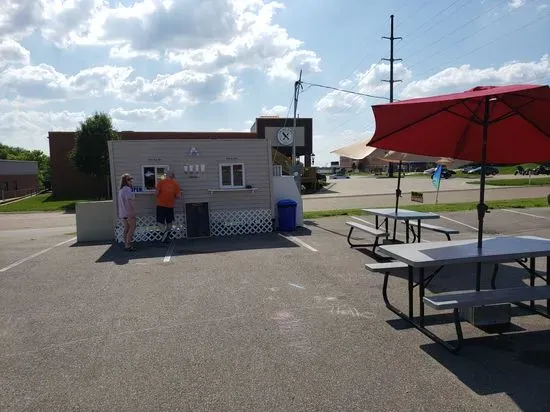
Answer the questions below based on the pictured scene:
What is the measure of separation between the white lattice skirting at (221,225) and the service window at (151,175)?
897 millimetres

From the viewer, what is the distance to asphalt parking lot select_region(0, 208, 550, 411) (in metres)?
→ 3.80

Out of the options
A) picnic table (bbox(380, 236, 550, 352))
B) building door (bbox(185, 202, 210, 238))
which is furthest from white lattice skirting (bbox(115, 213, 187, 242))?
picnic table (bbox(380, 236, 550, 352))

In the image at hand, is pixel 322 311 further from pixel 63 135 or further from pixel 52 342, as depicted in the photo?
pixel 63 135

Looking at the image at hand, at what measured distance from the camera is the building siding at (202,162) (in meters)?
13.2

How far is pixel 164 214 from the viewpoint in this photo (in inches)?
483

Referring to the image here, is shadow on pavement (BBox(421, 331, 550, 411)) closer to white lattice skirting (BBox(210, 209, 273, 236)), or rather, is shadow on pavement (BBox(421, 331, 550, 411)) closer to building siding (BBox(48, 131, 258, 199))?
white lattice skirting (BBox(210, 209, 273, 236))

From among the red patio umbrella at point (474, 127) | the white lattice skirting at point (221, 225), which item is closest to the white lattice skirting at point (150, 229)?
the white lattice skirting at point (221, 225)

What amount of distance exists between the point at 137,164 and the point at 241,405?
10538mm

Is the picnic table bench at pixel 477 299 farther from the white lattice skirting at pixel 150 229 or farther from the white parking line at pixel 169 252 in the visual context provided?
the white lattice skirting at pixel 150 229

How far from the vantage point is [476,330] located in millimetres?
5254

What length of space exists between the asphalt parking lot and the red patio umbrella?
1.72 meters

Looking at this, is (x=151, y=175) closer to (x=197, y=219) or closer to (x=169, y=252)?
(x=197, y=219)

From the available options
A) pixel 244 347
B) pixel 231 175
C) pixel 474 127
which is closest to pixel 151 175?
pixel 231 175

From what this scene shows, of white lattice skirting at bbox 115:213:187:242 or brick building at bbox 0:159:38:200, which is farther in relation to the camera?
brick building at bbox 0:159:38:200
